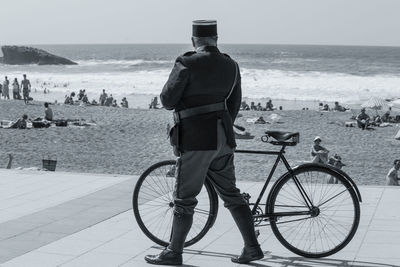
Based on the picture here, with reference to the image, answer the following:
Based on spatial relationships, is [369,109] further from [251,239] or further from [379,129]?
[251,239]

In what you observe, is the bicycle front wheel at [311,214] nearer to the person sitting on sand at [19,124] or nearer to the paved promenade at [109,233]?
the paved promenade at [109,233]

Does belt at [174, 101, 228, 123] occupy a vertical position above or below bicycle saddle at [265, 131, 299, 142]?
above

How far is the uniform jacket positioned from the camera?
4621 millimetres

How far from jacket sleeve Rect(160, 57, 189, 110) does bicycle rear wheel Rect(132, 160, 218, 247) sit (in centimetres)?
74

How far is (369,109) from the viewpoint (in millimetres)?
36625

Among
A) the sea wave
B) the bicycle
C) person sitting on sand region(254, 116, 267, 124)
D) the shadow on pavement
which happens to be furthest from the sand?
the sea wave

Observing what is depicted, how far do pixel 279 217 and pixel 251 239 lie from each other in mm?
414

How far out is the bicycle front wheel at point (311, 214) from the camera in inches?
200

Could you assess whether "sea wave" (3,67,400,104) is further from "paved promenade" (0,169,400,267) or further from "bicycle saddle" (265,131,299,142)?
"bicycle saddle" (265,131,299,142)

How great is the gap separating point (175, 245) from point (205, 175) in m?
0.54

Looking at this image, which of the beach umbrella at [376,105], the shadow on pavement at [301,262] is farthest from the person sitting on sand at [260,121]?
the shadow on pavement at [301,262]

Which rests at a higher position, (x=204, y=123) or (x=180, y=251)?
(x=204, y=123)

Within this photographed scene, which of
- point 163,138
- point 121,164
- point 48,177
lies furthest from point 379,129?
point 48,177
